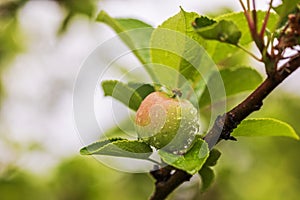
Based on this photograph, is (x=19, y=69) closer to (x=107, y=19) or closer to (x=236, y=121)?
(x=107, y=19)

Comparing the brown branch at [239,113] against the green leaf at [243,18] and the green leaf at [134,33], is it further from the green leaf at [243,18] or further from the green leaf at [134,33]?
the green leaf at [134,33]

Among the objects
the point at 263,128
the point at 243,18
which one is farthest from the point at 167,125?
the point at 243,18

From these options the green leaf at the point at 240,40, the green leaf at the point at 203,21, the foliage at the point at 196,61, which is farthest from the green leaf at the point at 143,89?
the green leaf at the point at 203,21

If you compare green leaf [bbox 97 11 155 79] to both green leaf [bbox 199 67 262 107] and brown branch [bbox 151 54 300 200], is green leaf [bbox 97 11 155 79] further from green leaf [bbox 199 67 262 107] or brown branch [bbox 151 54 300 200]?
brown branch [bbox 151 54 300 200]

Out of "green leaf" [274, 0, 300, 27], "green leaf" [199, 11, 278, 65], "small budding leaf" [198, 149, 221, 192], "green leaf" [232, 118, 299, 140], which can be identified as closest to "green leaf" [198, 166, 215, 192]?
"small budding leaf" [198, 149, 221, 192]

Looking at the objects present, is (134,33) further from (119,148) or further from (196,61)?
(119,148)

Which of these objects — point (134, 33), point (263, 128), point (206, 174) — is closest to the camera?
point (263, 128)
